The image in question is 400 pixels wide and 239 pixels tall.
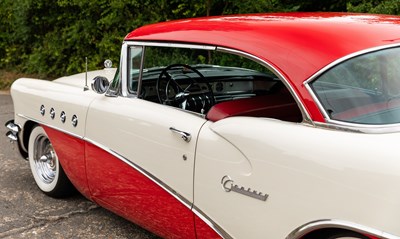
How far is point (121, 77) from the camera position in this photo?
352 centimetres

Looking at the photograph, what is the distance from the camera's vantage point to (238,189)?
247 cm

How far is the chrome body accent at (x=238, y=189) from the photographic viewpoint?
7.73 ft

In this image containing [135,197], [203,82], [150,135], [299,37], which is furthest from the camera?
[203,82]

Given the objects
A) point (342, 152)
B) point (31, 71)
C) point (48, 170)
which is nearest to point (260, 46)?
point (342, 152)

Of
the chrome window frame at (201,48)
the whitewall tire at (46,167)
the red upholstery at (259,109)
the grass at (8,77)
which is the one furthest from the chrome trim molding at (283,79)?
the grass at (8,77)

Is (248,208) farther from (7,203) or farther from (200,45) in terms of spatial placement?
(7,203)

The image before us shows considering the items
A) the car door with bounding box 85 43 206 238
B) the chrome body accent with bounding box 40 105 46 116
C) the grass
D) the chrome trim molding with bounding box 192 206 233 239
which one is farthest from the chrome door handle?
the grass

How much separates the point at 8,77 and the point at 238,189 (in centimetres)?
1072

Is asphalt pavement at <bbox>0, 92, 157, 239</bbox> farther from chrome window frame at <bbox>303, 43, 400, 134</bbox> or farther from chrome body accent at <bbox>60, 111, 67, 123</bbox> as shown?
chrome window frame at <bbox>303, 43, 400, 134</bbox>

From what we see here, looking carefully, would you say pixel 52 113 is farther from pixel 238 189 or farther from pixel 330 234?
pixel 330 234

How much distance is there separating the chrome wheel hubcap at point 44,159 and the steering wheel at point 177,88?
1.38m

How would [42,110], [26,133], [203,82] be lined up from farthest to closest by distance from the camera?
[26,133], [42,110], [203,82]

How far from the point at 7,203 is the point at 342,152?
127 inches

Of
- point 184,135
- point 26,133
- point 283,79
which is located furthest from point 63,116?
point 283,79
